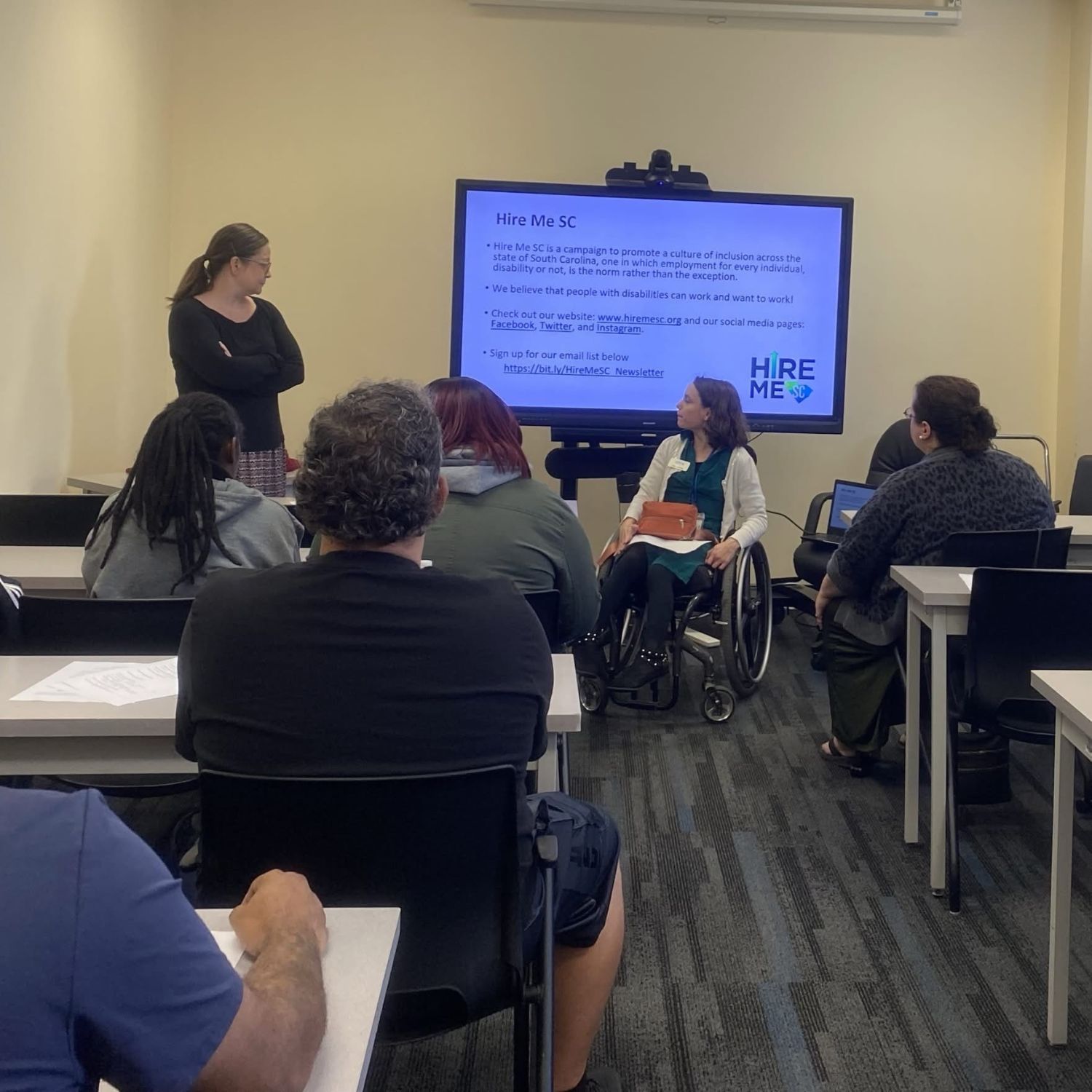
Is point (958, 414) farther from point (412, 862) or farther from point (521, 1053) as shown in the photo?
point (412, 862)

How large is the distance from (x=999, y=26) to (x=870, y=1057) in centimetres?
500

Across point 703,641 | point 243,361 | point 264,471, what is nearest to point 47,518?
point 264,471

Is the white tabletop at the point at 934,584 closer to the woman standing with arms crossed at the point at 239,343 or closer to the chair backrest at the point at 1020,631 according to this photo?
the chair backrest at the point at 1020,631

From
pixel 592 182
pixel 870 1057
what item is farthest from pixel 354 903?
pixel 592 182

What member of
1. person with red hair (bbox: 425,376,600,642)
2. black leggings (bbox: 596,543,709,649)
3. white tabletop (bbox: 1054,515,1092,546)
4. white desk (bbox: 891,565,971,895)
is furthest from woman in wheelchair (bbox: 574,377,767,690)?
person with red hair (bbox: 425,376,600,642)

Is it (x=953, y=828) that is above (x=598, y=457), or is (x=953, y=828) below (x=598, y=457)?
below

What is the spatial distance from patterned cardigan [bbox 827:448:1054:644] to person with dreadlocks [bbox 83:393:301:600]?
160 centimetres

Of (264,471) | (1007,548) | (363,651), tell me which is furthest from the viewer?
(264,471)

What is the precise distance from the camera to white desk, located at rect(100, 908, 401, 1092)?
90cm

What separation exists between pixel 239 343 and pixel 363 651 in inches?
112

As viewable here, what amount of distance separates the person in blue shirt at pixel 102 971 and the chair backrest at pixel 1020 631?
6.78 feet

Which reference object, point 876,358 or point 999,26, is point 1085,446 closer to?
point 876,358

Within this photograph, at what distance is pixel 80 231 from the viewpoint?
4.32m

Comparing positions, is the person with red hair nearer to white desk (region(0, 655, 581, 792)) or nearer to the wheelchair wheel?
white desk (region(0, 655, 581, 792))
